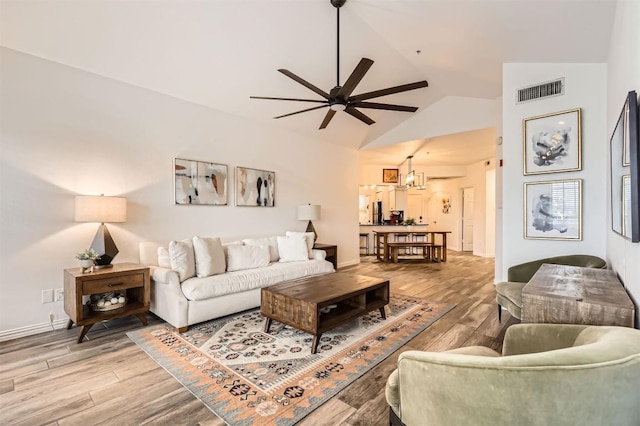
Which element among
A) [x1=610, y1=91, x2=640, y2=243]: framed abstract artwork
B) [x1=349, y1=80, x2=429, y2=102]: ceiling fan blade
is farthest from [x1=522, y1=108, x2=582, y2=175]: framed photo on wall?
[x1=349, y1=80, x2=429, y2=102]: ceiling fan blade

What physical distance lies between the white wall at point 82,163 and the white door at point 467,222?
7277mm

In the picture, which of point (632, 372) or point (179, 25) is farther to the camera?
point (179, 25)

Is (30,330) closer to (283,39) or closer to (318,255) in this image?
(318,255)

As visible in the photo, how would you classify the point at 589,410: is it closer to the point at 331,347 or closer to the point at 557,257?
the point at 331,347

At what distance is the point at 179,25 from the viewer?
3062mm

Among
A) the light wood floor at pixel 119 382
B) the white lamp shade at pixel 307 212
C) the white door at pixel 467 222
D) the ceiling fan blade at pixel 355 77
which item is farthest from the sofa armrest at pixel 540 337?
the white door at pixel 467 222

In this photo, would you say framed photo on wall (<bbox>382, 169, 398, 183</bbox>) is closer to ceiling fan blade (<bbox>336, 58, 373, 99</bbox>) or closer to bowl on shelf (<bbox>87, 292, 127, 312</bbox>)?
ceiling fan blade (<bbox>336, 58, 373, 99</bbox>)

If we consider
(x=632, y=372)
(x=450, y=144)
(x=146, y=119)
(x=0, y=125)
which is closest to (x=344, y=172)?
(x=450, y=144)

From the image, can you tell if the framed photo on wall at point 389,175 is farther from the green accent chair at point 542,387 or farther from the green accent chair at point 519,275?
the green accent chair at point 542,387

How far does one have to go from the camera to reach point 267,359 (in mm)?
2441

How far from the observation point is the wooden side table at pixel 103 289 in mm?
2750

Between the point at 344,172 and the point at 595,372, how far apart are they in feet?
20.1

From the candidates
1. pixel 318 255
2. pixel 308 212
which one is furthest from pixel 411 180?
pixel 318 255

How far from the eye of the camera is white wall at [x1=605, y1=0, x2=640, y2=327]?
1613 mm
